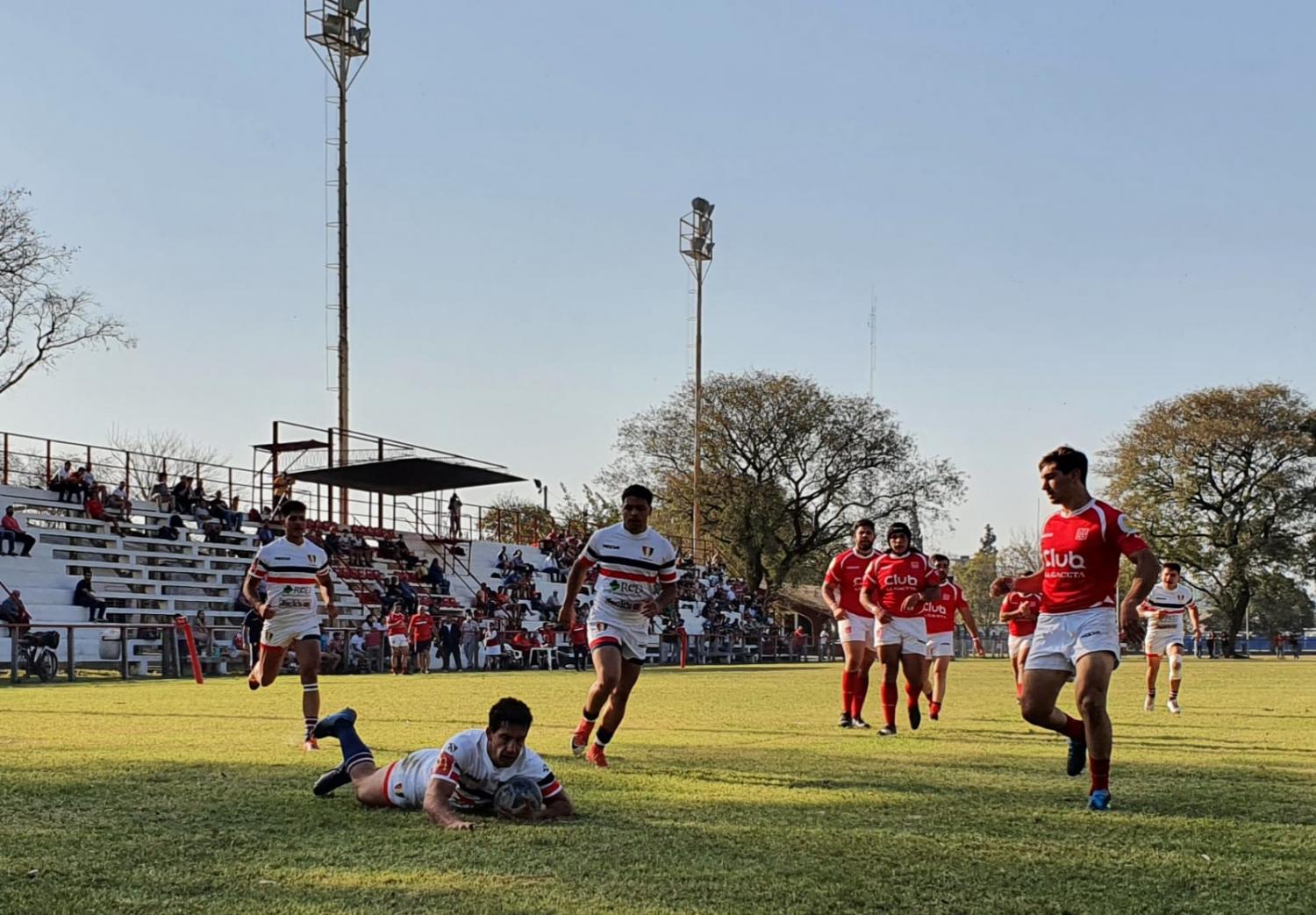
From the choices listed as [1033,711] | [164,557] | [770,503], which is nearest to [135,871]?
[1033,711]

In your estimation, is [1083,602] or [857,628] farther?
[857,628]

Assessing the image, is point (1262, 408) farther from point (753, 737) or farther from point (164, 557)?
point (753, 737)

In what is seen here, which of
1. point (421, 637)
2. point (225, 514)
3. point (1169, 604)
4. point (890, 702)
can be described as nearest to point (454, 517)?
point (225, 514)

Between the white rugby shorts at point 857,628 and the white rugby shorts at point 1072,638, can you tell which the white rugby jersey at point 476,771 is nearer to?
the white rugby shorts at point 1072,638

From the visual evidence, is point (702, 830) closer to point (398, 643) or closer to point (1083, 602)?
point (1083, 602)

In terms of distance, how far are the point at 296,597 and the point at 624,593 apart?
3465 mm

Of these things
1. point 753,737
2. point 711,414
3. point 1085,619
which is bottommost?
point 753,737

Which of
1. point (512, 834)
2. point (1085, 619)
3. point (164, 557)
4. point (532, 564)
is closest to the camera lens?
point (512, 834)

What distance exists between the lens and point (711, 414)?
73.7 m

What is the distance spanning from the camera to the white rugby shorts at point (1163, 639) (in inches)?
745

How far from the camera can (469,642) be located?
40.0 m

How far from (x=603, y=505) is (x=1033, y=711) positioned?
69.0 metres

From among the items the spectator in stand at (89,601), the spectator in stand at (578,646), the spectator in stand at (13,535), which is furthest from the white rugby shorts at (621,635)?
the spectator in stand at (578,646)

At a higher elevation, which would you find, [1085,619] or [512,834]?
[1085,619]
